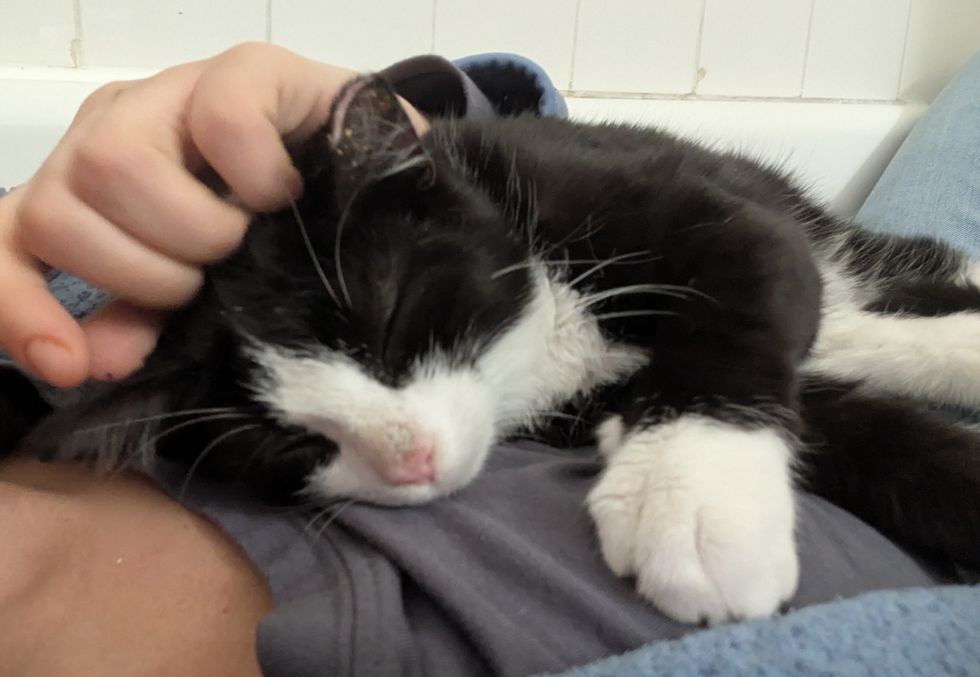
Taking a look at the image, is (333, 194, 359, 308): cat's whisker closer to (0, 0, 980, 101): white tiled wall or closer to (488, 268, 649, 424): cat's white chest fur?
(488, 268, 649, 424): cat's white chest fur

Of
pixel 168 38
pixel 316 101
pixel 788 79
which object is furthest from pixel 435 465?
pixel 788 79

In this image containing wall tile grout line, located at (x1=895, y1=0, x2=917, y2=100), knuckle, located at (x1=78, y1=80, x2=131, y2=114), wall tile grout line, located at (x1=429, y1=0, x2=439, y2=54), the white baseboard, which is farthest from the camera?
wall tile grout line, located at (x1=895, y1=0, x2=917, y2=100)

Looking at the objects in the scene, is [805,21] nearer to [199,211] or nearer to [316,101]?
[316,101]

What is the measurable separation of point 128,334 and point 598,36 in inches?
42.8

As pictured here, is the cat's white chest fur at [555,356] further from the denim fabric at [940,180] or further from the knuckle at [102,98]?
the denim fabric at [940,180]

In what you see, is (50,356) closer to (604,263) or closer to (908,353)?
(604,263)

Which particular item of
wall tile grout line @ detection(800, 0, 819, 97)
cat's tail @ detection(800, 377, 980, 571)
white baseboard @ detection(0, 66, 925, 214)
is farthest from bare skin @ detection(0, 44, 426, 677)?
wall tile grout line @ detection(800, 0, 819, 97)

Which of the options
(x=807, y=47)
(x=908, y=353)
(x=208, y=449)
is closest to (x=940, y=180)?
(x=807, y=47)

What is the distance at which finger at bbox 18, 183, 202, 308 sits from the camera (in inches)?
22.4

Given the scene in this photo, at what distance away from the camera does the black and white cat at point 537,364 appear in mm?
603

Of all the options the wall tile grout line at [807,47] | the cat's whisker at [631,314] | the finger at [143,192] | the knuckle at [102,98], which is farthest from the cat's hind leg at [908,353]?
the wall tile grout line at [807,47]

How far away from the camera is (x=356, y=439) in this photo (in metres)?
0.64

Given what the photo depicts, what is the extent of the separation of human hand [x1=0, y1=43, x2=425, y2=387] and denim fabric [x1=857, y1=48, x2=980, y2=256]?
1020 mm

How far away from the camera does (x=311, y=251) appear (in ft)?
2.19
